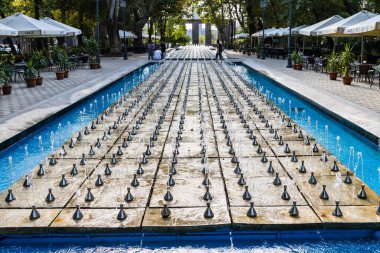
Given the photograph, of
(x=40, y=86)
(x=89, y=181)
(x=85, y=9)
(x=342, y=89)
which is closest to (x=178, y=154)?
(x=89, y=181)

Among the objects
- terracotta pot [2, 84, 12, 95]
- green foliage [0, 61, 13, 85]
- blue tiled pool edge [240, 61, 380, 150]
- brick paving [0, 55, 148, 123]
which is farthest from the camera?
terracotta pot [2, 84, 12, 95]

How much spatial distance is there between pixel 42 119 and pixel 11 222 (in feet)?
17.0

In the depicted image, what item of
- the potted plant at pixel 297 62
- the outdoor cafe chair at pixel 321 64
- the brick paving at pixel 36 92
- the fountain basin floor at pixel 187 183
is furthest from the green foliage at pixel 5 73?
the potted plant at pixel 297 62

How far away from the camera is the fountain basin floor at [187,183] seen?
454 centimetres

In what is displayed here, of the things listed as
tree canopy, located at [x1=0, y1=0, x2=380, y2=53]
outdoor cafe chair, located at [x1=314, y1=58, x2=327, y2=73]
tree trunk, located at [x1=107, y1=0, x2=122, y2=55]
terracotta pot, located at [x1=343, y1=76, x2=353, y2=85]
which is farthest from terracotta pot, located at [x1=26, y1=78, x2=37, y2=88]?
tree trunk, located at [x1=107, y1=0, x2=122, y2=55]

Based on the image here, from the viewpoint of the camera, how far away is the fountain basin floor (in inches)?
179

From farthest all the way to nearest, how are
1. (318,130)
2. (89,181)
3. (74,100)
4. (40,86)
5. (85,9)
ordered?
(85,9) → (40,86) → (74,100) → (318,130) → (89,181)

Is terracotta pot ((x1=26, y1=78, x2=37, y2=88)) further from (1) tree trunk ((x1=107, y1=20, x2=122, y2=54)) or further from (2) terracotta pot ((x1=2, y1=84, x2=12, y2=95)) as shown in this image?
(1) tree trunk ((x1=107, y1=20, x2=122, y2=54))

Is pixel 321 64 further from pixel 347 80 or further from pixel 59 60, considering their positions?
pixel 59 60

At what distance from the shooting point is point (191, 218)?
4641 millimetres

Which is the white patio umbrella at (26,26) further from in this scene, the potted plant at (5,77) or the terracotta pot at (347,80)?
the terracotta pot at (347,80)

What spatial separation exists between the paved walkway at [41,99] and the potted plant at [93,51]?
12.3 feet

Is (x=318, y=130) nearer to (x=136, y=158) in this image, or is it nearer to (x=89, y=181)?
(x=136, y=158)

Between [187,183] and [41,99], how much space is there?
310 inches
